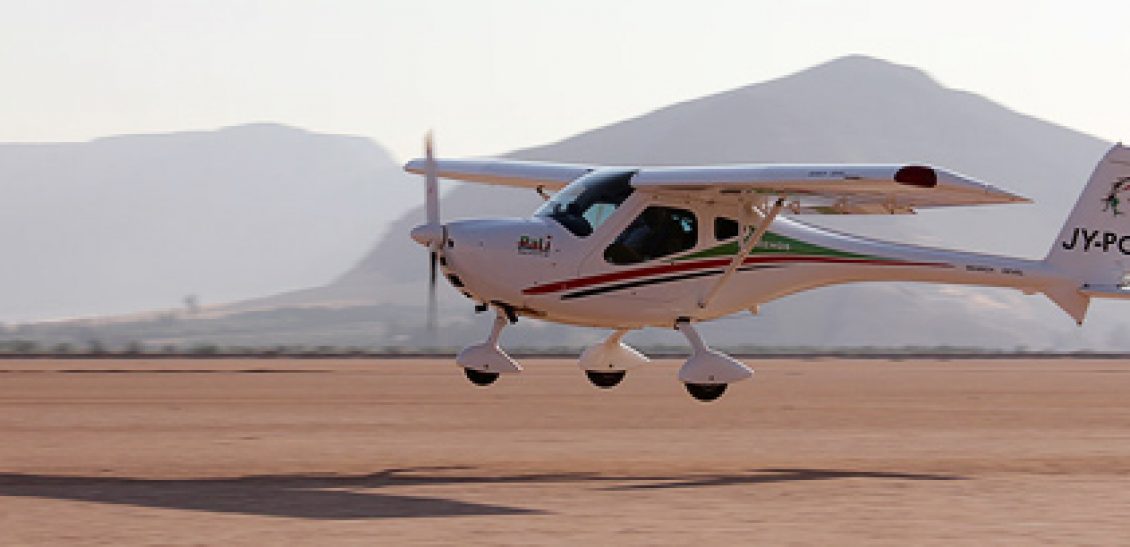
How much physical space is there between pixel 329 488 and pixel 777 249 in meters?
9.68

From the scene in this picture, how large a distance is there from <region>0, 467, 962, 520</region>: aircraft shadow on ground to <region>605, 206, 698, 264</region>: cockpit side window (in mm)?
4656

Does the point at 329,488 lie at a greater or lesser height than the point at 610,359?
greater

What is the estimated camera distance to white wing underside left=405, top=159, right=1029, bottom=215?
21.6 metres

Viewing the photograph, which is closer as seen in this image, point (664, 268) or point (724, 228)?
point (664, 268)

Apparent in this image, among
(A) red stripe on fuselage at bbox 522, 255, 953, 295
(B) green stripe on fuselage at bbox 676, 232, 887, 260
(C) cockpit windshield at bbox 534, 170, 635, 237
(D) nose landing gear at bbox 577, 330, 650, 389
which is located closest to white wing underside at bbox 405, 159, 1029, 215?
(C) cockpit windshield at bbox 534, 170, 635, 237

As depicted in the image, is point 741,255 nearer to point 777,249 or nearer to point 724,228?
point 724,228

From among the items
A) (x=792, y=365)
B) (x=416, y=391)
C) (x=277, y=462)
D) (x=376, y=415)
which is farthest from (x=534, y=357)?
(x=277, y=462)

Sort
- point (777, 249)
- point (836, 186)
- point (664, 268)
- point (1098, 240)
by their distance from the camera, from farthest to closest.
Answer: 1. point (1098, 240)
2. point (777, 249)
3. point (664, 268)
4. point (836, 186)

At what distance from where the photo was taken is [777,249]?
2605cm

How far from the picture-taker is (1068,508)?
16953 millimetres

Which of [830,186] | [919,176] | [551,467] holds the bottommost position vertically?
[551,467]

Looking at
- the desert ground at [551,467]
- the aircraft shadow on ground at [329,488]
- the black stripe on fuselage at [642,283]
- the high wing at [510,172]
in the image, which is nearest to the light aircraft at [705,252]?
the black stripe on fuselage at [642,283]

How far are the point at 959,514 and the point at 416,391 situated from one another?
27059mm

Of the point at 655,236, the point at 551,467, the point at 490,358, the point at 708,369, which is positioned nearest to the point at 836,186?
the point at 655,236
